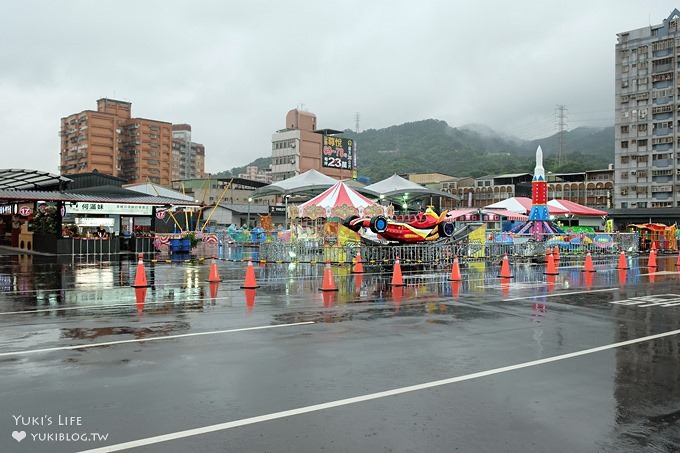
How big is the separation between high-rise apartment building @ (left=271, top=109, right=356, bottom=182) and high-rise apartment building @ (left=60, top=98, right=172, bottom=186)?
27.4m

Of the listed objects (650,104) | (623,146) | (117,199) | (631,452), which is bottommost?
(631,452)

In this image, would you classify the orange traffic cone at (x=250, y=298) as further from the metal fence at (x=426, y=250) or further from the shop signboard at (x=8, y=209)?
the shop signboard at (x=8, y=209)

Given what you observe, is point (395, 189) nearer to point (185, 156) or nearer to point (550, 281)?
point (550, 281)

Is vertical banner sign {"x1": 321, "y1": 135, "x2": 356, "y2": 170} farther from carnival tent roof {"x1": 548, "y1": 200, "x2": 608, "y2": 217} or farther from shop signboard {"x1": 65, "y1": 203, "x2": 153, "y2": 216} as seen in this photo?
shop signboard {"x1": 65, "y1": 203, "x2": 153, "y2": 216}

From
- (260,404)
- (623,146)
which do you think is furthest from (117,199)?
(623,146)

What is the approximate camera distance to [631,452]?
4613 mm

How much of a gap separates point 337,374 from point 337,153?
11475cm

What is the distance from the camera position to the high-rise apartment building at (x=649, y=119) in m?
89.2

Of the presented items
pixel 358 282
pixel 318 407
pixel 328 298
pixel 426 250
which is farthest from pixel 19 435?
pixel 426 250

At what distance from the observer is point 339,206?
28141 millimetres

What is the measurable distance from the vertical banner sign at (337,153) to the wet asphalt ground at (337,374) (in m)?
104

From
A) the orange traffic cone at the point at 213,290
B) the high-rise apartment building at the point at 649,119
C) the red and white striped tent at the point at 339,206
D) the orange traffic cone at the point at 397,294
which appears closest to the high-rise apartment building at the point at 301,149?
the high-rise apartment building at the point at 649,119

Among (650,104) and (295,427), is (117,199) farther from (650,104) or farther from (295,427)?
(650,104)

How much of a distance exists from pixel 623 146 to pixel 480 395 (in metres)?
100
